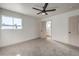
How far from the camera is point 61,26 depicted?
498cm

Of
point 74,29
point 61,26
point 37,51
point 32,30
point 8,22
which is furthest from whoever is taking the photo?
point 32,30

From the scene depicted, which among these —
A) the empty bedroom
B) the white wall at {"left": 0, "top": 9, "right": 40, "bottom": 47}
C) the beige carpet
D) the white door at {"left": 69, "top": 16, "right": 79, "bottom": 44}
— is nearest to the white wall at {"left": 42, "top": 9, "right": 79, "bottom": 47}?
the empty bedroom

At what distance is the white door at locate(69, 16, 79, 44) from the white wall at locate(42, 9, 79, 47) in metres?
0.22

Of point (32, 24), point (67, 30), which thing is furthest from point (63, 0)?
point (32, 24)

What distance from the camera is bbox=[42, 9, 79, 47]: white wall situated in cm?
454

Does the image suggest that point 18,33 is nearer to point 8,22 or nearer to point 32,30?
point 8,22

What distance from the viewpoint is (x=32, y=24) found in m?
6.04

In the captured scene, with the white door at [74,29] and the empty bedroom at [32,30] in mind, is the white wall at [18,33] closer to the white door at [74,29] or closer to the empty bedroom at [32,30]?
the empty bedroom at [32,30]

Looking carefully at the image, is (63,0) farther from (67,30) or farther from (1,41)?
(67,30)

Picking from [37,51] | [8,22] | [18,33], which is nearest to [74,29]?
[37,51]

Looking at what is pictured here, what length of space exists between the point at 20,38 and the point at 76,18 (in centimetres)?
342

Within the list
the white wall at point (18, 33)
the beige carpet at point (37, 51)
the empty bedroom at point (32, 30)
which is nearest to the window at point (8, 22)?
the empty bedroom at point (32, 30)

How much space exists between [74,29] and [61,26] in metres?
1.08

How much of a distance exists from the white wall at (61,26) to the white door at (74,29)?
8.5 inches
